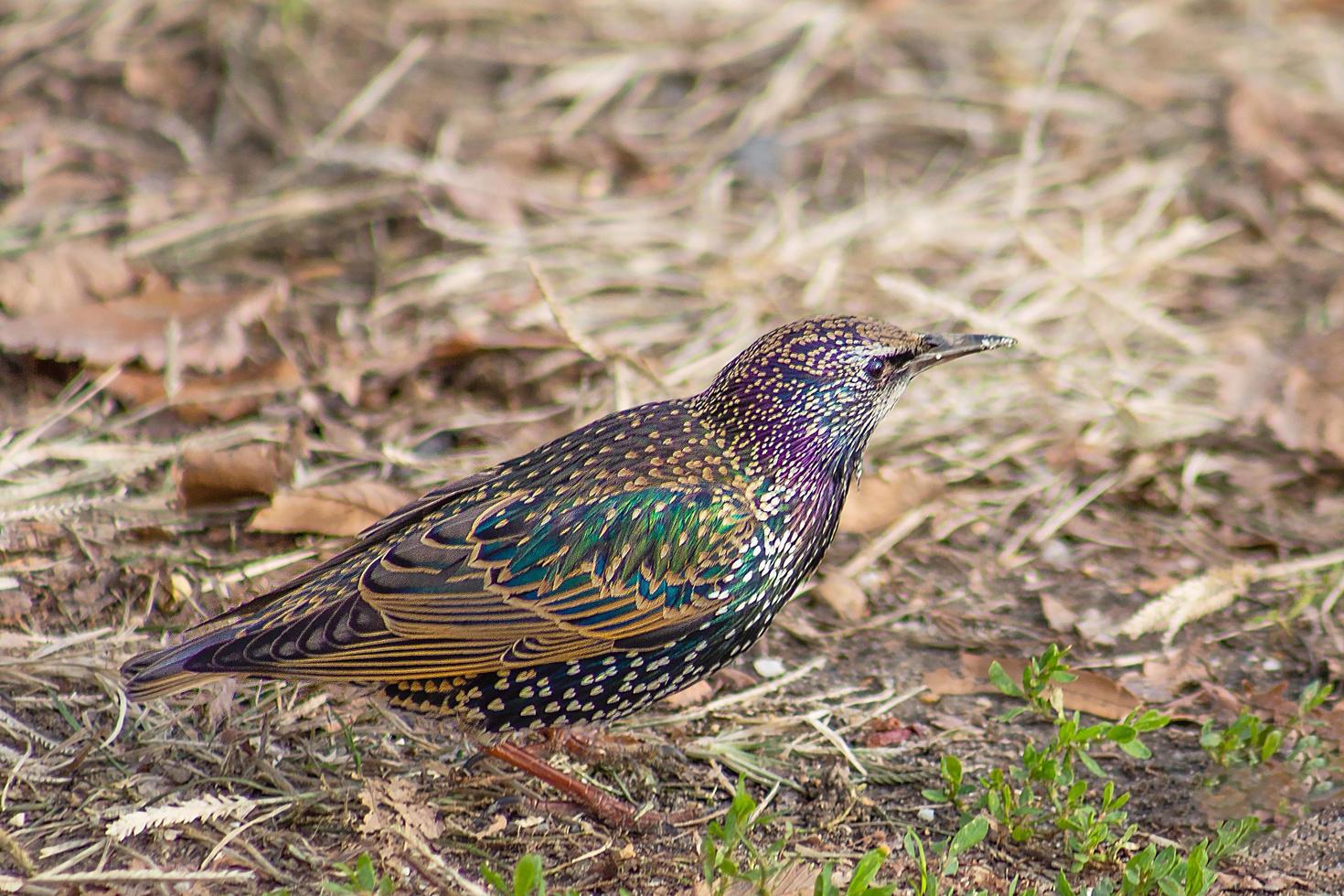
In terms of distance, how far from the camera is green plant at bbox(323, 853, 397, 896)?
2.86 meters

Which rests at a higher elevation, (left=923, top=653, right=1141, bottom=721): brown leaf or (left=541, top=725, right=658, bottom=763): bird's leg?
(left=541, top=725, right=658, bottom=763): bird's leg

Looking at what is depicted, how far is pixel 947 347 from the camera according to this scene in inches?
147

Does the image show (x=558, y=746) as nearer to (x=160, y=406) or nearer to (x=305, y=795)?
(x=305, y=795)

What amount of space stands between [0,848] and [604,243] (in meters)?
3.46

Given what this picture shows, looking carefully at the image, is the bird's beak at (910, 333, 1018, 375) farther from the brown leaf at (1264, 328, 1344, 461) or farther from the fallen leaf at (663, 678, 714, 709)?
the brown leaf at (1264, 328, 1344, 461)

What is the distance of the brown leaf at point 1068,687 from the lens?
156 inches

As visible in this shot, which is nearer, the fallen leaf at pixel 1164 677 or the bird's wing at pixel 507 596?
the bird's wing at pixel 507 596

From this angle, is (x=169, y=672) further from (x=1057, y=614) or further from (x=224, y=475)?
(x=1057, y=614)

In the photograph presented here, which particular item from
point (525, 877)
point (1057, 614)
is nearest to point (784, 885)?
point (525, 877)

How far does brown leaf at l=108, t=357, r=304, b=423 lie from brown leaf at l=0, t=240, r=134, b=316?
362 mm

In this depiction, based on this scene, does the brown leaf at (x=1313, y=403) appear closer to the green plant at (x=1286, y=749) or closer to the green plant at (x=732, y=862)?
the green plant at (x=1286, y=749)

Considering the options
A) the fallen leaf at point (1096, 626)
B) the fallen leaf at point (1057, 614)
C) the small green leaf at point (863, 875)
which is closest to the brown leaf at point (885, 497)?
the fallen leaf at point (1057, 614)

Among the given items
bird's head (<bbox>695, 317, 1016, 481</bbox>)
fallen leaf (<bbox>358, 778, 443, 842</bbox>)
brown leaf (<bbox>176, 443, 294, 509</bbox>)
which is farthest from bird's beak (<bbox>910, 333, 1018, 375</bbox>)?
brown leaf (<bbox>176, 443, 294, 509</bbox>)

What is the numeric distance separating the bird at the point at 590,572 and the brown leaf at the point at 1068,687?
0.68m
